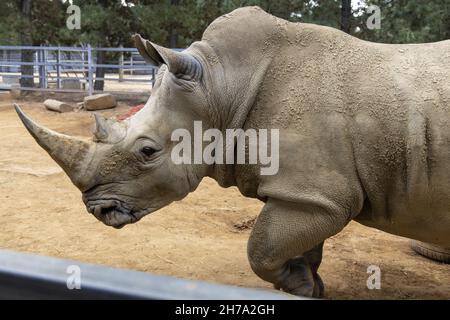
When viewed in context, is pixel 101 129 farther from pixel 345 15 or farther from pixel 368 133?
pixel 345 15

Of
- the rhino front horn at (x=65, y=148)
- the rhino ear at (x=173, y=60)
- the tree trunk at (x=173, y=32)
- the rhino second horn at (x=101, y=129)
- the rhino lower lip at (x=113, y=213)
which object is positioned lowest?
the rhino lower lip at (x=113, y=213)

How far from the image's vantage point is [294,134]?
9.61 ft

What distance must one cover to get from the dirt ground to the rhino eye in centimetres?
149

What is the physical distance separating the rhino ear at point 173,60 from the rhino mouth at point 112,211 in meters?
0.84

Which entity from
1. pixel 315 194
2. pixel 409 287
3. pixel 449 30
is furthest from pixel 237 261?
pixel 449 30

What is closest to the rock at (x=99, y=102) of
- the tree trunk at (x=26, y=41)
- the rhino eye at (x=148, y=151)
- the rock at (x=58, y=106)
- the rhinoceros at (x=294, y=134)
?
the rock at (x=58, y=106)

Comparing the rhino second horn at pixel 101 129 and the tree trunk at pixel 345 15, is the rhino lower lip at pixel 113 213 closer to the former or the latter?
the rhino second horn at pixel 101 129

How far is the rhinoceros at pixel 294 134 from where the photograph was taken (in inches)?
114

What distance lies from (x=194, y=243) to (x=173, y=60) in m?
2.41

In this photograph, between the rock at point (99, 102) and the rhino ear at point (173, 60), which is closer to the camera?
the rhino ear at point (173, 60)

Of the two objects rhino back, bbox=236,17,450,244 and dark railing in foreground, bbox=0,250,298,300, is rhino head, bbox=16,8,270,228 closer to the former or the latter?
rhino back, bbox=236,17,450,244

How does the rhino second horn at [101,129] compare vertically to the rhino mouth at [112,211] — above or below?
above

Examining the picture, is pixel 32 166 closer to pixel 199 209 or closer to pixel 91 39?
pixel 199 209

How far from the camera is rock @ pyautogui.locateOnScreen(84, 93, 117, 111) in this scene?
14.6 meters
